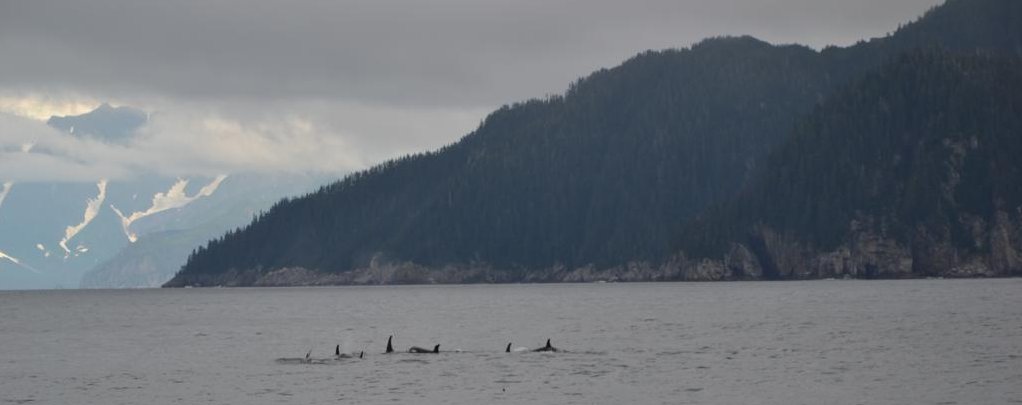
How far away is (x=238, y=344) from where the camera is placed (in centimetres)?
14425

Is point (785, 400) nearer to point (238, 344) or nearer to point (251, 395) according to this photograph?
point (251, 395)

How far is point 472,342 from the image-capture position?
13950cm

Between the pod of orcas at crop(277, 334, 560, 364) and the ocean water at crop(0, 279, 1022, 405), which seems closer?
the ocean water at crop(0, 279, 1022, 405)

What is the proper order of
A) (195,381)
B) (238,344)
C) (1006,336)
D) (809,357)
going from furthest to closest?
(238,344) < (1006,336) < (809,357) < (195,381)

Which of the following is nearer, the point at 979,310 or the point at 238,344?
the point at 238,344

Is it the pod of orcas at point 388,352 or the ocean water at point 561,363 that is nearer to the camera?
the ocean water at point 561,363

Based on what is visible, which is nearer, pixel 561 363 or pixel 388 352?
pixel 561 363

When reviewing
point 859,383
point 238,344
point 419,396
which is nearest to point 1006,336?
point 859,383

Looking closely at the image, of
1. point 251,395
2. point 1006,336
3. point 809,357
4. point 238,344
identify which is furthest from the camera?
point 238,344

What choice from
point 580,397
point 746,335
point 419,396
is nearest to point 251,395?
point 419,396

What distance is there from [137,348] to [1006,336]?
75.9m

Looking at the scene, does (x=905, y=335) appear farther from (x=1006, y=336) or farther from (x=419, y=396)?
(x=419, y=396)

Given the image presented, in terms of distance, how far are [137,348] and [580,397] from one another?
2555 inches

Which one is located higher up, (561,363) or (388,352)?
(388,352)
